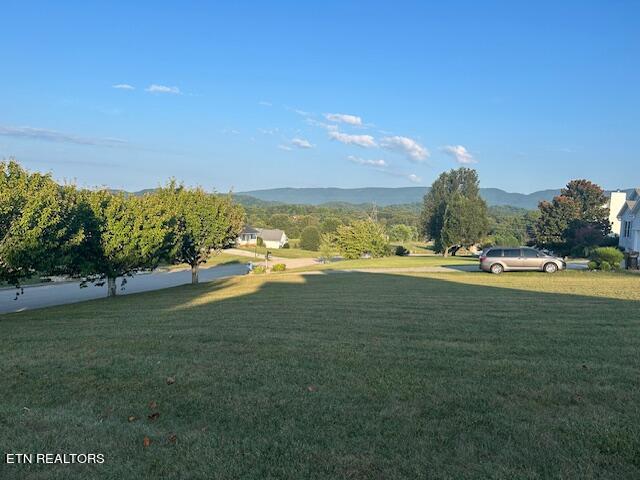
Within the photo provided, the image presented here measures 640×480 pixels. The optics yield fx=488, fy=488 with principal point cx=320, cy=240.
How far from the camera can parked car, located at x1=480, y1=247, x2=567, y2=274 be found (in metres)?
25.0

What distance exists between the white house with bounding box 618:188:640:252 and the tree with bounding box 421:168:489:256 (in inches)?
816

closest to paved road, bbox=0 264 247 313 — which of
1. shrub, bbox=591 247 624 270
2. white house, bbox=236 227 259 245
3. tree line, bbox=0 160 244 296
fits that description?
tree line, bbox=0 160 244 296

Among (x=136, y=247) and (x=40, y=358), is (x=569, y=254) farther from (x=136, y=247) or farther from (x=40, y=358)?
(x=40, y=358)

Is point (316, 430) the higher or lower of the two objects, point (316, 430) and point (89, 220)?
the lower

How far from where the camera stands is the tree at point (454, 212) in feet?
212

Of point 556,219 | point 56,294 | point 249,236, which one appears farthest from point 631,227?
point 249,236

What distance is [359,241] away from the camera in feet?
179

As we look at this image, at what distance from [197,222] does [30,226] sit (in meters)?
11.5

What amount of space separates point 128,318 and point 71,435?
8185mm

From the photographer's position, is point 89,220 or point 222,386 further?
point 89,220

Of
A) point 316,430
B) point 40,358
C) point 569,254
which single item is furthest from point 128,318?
point 569,254

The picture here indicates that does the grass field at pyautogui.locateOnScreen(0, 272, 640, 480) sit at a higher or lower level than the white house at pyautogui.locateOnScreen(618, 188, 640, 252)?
lower

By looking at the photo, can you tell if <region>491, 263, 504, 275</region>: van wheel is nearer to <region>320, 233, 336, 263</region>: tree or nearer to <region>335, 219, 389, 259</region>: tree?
<region>335, 219, 389, 259</region>: tree

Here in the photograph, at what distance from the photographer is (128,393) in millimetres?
4840
